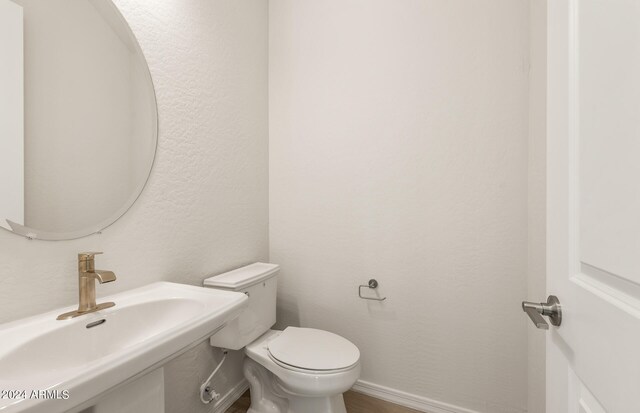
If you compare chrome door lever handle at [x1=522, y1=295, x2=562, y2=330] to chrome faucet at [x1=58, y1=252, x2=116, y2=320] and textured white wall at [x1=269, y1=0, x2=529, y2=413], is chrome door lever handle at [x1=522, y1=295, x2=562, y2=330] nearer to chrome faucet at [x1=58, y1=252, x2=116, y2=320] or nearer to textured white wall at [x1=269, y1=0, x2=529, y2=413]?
textured white wall at [x1=269, y1=0, x2=529, y2=413]

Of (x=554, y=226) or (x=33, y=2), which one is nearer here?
(x=554, y=226)

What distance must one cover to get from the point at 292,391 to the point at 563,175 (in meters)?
1.28

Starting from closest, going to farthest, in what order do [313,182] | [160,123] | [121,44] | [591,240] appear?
[591,240] → [121,44] → [160,123] → [313,182]

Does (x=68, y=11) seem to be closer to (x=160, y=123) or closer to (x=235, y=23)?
(x=160, y=123)

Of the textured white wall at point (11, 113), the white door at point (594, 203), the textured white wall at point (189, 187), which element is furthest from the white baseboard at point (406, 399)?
the textured white wall at point (11, 113)

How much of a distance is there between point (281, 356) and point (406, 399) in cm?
85

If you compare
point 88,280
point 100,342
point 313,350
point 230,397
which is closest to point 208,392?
point 230,397

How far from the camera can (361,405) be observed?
5.17 feet

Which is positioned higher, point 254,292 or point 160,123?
point 160,123

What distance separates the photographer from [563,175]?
0.54m

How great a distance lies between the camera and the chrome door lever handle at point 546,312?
0.55m

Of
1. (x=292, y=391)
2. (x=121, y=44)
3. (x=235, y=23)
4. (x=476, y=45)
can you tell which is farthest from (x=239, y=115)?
(x=292, y=391)

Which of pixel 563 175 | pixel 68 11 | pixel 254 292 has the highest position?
pixel 68 11

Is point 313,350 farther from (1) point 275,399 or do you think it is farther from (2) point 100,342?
(2) point 100,342
